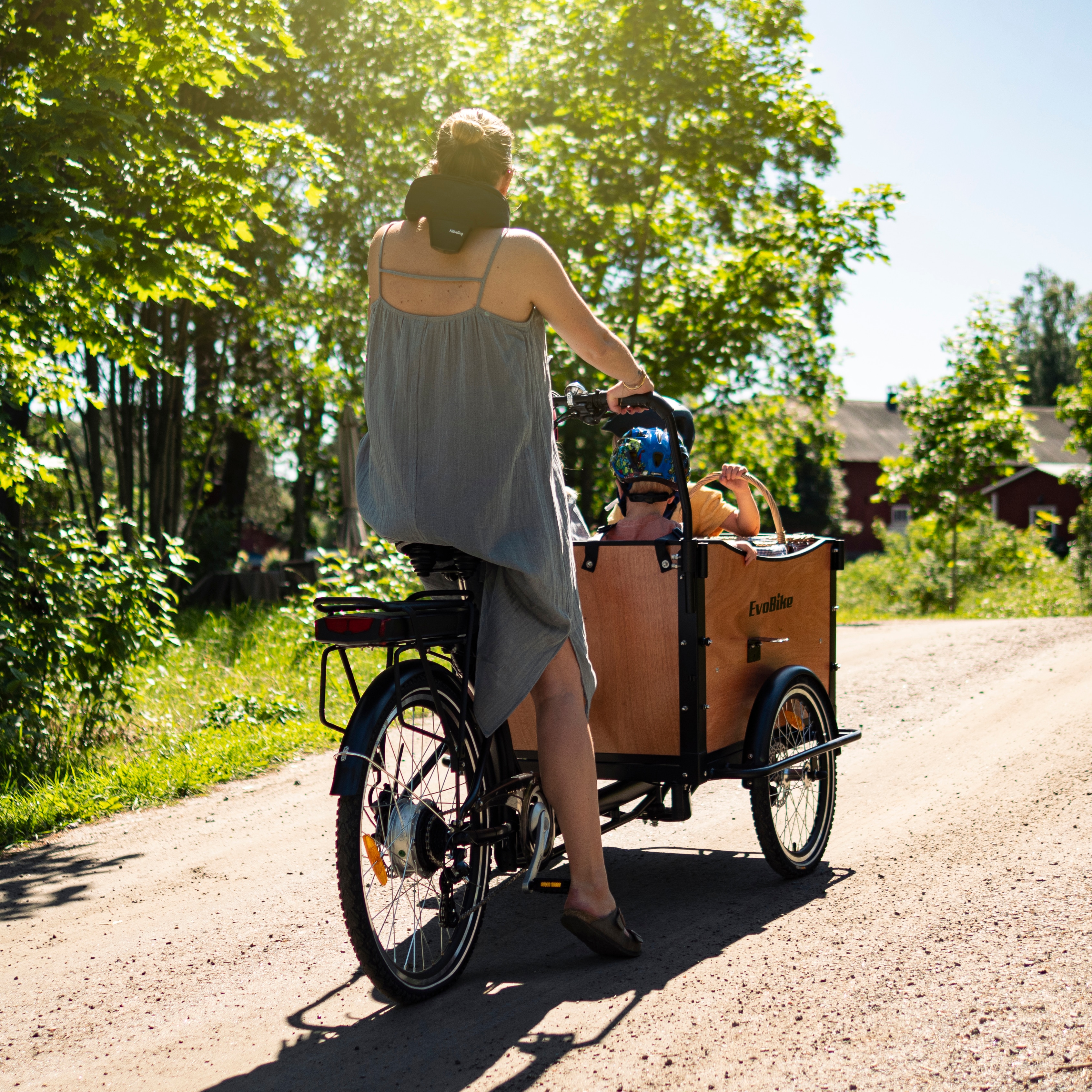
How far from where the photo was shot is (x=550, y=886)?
3213 millimetres

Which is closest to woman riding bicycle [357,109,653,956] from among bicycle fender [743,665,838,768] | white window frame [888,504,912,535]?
bicycle fender [743,665,838,768]

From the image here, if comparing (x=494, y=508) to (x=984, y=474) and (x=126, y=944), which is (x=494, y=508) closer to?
(x=126, y=944)

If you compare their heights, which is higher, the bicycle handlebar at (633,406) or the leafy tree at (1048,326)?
the leafy tree at (1048,326)

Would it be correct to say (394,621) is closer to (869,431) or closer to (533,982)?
(533,982)

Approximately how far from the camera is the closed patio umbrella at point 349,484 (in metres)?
16.7

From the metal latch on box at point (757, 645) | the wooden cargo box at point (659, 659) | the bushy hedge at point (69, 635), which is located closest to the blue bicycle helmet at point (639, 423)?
the wooden cargo box at point (659, 659)

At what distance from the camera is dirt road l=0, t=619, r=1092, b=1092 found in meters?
2.58

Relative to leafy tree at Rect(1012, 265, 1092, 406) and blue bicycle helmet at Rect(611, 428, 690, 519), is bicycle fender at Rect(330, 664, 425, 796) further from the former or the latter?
leafy tree at Rect(1012, 265, 1092, 406)

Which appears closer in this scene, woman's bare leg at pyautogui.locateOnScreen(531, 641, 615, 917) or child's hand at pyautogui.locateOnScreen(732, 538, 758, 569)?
woman's bare leg at pyautogui.locateOnScreen(531, 641, 615, 917)

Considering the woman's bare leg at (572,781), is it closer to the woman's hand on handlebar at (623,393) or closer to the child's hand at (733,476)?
the woman's hand on handlebar at (623,393)

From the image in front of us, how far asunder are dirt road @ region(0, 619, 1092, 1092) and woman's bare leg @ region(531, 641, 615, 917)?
0.25m

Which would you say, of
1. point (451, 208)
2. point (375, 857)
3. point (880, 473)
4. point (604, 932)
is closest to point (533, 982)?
point (604, 932)

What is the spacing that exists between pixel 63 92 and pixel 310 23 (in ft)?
36.4

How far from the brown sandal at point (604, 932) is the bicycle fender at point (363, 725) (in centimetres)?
80
